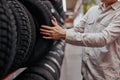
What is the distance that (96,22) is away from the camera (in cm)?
153

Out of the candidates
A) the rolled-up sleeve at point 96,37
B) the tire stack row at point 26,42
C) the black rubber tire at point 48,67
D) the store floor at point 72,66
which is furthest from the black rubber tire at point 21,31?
the store floor at point 72,66

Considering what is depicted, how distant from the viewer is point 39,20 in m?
0.71

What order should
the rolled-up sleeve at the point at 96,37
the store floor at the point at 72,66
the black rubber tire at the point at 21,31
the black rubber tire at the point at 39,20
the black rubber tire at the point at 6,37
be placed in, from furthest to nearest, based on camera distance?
1. the store floor at the point at 72,66
2. the rolled-up sleeve at the point at 96,37
3. the black rubber tire at the point at 39,20
4. the black rubber tire at the point at 21,31
5. the black rubber tire at the point at 6,37

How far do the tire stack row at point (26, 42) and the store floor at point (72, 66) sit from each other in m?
1.58

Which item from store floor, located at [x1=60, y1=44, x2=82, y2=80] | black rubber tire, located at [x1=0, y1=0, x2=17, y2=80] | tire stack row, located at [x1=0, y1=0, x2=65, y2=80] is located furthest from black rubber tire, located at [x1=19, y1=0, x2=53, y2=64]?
store floor, located at [x1=60, y1=44, x2=82, y2=80]

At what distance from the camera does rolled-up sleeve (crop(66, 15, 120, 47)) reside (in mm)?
1271

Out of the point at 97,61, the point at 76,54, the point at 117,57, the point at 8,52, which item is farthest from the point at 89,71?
the point at 76,54

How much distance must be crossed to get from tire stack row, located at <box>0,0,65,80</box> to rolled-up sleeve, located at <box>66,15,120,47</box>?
0.42 meters

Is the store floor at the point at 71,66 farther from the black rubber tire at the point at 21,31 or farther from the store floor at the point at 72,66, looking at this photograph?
the black rubber tire at the point at 21,31

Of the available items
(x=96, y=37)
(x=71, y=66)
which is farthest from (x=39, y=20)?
(x=71, y=66)

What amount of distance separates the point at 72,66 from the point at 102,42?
170 centimetres

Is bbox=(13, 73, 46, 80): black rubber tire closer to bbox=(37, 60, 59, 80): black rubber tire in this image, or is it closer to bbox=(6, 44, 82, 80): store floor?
bbox=(37, 60, 59, 80): black rubber tire

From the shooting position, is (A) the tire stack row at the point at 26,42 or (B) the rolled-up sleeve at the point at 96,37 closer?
(A) the tire stack row at the point at 26,42

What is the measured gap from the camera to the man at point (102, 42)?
129 cm
